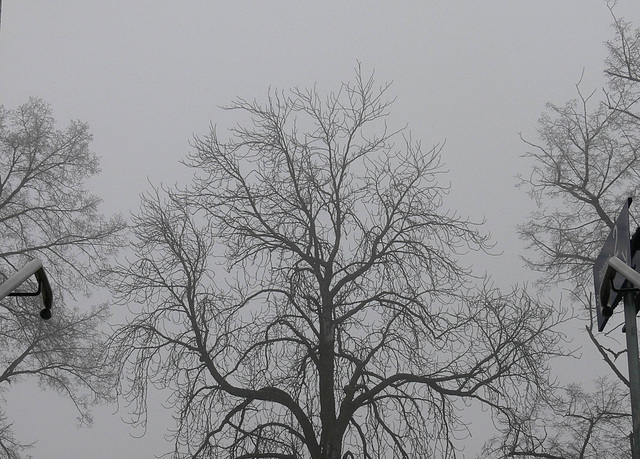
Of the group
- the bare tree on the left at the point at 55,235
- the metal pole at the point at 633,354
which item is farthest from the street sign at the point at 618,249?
the bare tree on the left at the point at 55,235

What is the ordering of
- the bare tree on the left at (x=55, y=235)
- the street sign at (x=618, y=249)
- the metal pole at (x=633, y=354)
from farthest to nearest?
the bare tree on the left at (x=55, y=235), the metal pole at (x=633, y=354), the street sign at (x=618, y=249)

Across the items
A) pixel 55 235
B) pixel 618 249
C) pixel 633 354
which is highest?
pixel 55 235

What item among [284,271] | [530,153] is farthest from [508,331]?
[530,153]

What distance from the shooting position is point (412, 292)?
13305mm

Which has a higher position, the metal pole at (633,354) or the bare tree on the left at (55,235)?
the bare tree on the left at (55,235)

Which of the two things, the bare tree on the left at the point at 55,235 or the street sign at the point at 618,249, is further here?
the bare tree on the left at the point at 55,235

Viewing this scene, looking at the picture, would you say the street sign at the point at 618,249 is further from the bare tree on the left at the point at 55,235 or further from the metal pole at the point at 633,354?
the bare tree on the left at the point at 55,235

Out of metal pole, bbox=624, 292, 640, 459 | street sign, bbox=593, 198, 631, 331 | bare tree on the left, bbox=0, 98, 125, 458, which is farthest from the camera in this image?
bare tree on the left, bbox=0, 98, 125, 458

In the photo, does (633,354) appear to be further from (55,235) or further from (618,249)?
(55,235)

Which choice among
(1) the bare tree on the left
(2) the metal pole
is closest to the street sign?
(2) the metal pole

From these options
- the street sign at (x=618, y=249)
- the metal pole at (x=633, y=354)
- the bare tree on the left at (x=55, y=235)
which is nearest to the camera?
the street sign at (x=618, y=249)

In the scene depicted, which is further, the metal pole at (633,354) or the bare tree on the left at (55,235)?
the bare tree on the left at (55,235)

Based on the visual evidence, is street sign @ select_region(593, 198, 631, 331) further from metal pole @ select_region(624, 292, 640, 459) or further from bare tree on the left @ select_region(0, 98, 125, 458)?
bare tree on the left @ select_region(0, 98, 125, 458)

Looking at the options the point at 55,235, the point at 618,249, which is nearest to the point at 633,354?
the point at 618,249
